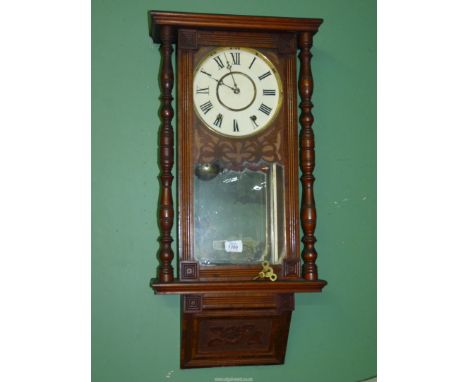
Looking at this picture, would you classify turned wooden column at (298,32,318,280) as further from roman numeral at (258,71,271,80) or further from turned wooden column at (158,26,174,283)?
turned wooden column at (158,26,174,283)

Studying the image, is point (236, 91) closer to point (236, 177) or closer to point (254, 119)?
point (254, 119)

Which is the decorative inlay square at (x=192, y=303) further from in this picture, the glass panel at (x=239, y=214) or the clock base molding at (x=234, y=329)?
the glass panel at (x=239, y=214)

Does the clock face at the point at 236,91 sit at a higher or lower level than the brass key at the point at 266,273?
higher

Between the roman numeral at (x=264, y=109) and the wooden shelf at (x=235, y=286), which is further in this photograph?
the roman numeral at (x=264, y=109)

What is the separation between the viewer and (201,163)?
1630 mm

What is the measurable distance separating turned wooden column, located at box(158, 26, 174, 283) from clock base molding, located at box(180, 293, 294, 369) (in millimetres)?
123

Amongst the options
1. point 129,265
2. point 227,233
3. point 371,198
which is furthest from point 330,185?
point 129,265

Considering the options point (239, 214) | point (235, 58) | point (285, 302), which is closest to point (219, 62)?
point (235, 58)

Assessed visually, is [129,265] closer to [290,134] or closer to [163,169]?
[163,169]

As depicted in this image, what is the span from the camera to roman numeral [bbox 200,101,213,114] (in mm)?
1641

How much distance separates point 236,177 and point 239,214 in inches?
4.4

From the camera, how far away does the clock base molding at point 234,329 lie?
1.59m

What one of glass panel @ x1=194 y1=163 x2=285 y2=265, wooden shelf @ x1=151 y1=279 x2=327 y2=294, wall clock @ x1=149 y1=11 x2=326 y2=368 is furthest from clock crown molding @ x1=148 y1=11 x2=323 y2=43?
wooden shelf @ x1=151 y1=279 x2=327 y2=294

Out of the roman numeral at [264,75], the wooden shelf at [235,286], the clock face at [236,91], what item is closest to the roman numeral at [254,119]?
the clock face at [236,91]
